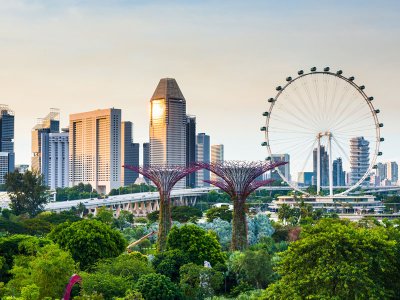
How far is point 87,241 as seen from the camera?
41.6 metres

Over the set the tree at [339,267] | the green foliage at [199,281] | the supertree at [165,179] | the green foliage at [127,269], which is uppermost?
the supertree at [165,179]

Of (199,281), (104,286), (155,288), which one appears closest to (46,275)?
(104,286)

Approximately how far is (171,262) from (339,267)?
60.5 feet

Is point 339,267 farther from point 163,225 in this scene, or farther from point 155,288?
point 163,225

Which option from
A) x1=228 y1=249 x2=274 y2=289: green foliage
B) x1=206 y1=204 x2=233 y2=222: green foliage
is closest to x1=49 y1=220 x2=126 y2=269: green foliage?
x1=228 y1=249 x2=274 y2=289: green foliage

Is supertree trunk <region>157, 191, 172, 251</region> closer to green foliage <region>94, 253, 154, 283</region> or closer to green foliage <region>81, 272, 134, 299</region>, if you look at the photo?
green foliage <region>94, 253, 154, 283</region>

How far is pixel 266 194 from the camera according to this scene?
595 ft

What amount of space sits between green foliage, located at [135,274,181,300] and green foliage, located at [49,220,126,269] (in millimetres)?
8670

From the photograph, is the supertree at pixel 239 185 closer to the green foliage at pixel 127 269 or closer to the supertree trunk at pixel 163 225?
the supertree trunk at pixel 163 225

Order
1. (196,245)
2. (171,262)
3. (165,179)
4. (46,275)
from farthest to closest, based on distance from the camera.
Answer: (165,179), (196,245), (171,262), (46,275)

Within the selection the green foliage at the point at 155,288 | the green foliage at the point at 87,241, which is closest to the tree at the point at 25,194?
the green foliage at the point at 87,241

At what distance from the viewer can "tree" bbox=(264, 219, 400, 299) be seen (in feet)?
75.7

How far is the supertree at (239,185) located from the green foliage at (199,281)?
12.7m

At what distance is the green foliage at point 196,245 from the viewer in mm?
43469
